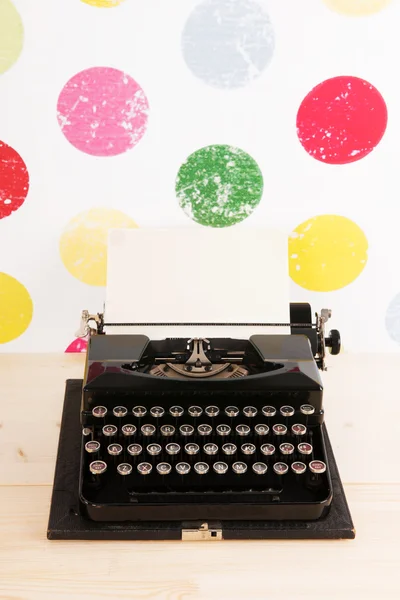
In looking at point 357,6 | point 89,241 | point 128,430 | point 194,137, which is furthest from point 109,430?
point 357,6

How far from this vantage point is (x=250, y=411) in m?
1.12

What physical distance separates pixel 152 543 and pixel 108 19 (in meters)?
0.98

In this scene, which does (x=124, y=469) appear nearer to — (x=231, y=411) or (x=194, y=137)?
(x=231, y=411)

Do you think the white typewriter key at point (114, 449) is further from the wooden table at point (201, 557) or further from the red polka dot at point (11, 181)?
the red polka dot at point (11, 181)

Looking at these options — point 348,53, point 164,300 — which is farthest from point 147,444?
point 348,53

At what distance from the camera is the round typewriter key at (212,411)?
1.12 meters

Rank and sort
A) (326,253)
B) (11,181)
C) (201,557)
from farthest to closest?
(326,253) < (11,181) < (201,557)

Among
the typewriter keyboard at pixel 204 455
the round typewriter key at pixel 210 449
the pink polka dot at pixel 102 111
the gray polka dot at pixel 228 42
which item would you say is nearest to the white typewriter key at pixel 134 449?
the typewriter keyboard at pixel 204 455

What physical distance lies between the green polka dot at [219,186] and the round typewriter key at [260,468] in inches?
23.6

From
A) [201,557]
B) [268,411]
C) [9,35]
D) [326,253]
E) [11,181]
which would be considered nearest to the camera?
[201,557]

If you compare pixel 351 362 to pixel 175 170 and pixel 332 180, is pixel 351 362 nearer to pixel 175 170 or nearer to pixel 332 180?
pixel 332 180

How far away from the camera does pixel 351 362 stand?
1.56 meters

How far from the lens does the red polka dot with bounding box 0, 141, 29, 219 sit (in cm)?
140

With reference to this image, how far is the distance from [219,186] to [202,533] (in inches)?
29.1
